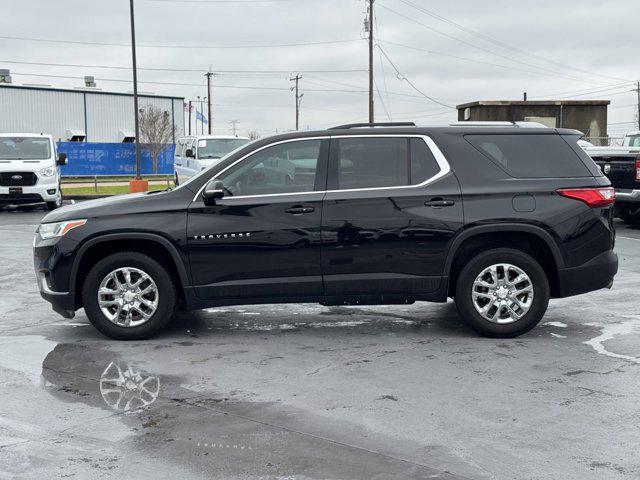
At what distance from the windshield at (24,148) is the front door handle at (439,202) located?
1778 cm

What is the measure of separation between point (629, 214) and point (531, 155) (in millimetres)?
10953

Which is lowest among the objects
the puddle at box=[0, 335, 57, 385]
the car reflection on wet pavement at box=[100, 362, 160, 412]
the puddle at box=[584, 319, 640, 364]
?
the car reflection on wet pavement at box=[100, 362, 160, 412]

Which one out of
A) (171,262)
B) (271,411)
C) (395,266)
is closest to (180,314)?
(171,262)

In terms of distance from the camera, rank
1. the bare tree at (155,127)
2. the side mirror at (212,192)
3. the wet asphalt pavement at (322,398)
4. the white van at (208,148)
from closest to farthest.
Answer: the wet asphalt pavement at (322,398)
the side mirror at (212,192)
the white van at (208,148)
the bare tree at (155,127)

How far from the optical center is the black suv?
6.88 metres

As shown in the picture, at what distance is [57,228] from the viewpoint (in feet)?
23.1

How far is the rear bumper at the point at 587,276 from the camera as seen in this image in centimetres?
702

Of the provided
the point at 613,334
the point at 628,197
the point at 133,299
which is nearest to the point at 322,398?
the point at 133,299

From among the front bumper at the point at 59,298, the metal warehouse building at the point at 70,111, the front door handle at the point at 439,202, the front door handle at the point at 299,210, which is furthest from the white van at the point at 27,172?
the metal warehouse building at the point at 70,111

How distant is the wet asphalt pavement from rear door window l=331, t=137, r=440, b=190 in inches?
53.5

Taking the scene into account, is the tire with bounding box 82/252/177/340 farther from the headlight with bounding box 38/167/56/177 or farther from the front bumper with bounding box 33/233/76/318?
the headlight with bounding box 38/167/56/177

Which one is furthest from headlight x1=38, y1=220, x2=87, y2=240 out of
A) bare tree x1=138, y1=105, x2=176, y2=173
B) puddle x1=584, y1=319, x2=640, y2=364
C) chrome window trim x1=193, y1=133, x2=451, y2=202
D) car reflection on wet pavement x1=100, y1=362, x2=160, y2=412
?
bare tree x1=138, y1=105, x2=176, y2=173

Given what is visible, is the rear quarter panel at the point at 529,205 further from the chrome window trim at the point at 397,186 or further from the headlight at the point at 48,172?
the headlight at the point at 48,172

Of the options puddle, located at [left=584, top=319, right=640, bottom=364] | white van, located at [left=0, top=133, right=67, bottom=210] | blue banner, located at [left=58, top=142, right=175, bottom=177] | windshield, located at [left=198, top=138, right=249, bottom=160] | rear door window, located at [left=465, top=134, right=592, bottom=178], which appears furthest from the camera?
blue banner, located at [left=58, top=142, right=175, bottom=177]
